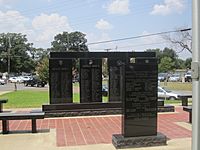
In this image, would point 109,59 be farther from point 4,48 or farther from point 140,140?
point 4,48

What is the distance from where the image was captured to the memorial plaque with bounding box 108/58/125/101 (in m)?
14.2

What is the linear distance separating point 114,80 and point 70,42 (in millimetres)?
77007

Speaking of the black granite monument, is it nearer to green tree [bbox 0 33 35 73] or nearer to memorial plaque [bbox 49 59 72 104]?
memorial plaque [bbox 49 59 72 104]

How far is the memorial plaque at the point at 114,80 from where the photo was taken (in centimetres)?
1417

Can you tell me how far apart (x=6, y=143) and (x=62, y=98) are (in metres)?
5.48

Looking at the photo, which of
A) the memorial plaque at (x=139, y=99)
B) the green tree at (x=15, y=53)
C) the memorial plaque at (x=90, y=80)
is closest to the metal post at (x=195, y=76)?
the memorial plaque at (x=139, y=99)

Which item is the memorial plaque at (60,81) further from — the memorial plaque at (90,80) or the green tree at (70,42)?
the green tree at (70,42)

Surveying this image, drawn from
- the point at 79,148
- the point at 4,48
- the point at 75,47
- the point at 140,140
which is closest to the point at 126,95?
the point at 140,140

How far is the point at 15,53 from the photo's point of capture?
90.2m

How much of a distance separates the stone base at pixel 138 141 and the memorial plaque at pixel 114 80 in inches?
264

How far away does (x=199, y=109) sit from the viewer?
250cm

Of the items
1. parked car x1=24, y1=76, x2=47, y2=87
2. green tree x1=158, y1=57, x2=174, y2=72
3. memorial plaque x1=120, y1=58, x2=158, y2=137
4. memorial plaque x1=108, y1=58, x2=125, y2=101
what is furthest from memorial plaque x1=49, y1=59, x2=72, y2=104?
green tree x1=158, y1=57, x2=174, y2=72

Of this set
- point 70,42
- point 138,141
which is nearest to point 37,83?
point 138,141

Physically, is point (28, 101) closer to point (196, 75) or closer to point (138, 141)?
point (138, 141)
